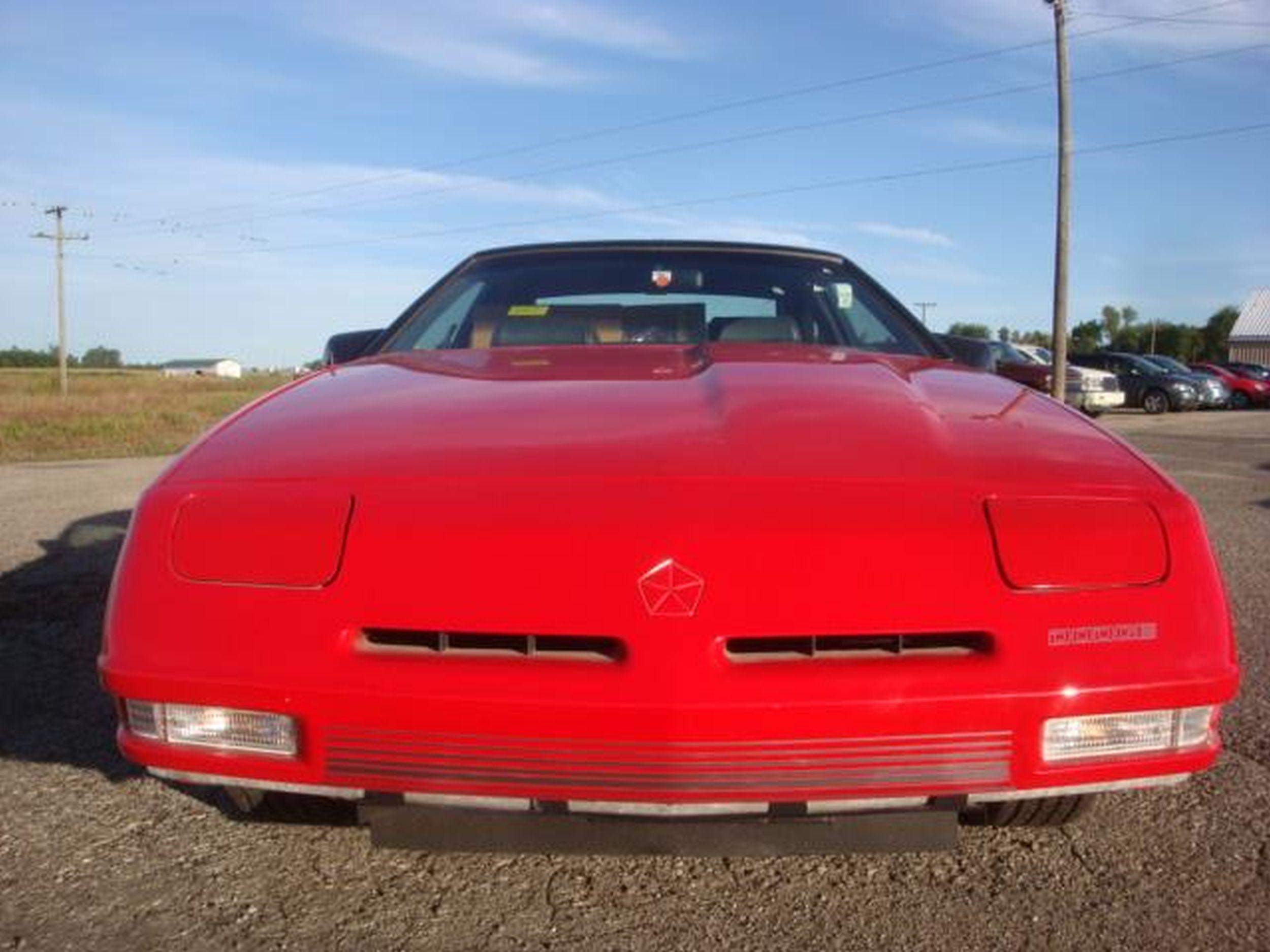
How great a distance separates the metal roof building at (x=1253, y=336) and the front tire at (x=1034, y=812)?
7092 cm

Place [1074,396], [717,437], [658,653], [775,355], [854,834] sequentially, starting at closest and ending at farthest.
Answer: [658,653] → [854,834] → [717,437] → [775,355] → [1074,396]

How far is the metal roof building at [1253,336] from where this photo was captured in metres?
64.1

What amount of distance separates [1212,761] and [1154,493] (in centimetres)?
44

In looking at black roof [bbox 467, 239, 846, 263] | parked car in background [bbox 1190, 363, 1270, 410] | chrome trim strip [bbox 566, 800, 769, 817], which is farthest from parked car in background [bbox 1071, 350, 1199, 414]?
chrome trim strip [bbox 566, 800, 769, 817]

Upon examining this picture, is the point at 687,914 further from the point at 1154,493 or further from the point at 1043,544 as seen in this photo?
the point at 1154,493

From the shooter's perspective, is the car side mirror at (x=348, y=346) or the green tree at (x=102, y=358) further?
the green tree at (x=102, y=358)

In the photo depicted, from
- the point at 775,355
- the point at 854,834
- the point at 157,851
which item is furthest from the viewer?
the point at 775,355

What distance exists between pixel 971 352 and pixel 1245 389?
116 ft

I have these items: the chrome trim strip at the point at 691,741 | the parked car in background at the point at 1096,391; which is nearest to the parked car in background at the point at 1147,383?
the parked car in background at the point at 1096,391

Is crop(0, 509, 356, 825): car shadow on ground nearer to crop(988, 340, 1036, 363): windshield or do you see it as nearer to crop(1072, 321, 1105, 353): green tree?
crop(988, 340, 1036, 363): windshield

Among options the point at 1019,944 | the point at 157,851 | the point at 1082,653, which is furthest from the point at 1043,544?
the point at 157,851

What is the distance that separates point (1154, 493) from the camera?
69.2 inches

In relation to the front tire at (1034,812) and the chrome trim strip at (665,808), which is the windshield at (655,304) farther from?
the chrome trim strip at (665,808)

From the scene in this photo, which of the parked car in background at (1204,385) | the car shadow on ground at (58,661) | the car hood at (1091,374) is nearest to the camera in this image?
the car shadow on ground at (58,661)
